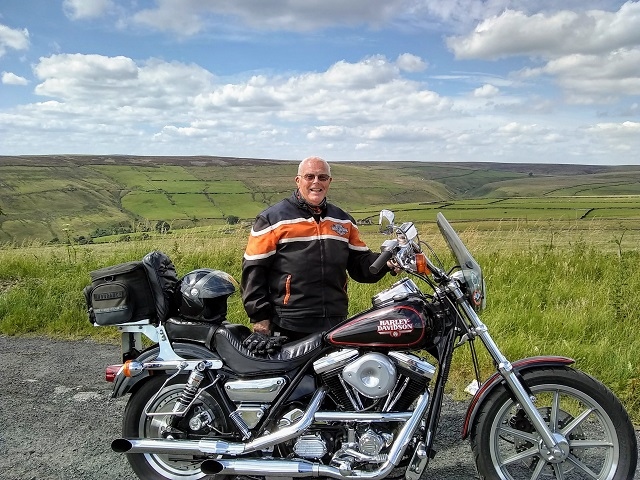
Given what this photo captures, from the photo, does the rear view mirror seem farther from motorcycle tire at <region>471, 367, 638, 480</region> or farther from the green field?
the green field

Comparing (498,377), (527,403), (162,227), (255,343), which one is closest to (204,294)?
(255,343)

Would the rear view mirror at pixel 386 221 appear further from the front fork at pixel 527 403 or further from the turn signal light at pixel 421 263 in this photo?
the front fork at pixel 527 403

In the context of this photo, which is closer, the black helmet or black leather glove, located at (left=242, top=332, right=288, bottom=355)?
black leather glove, located at (left=242, top=332, right=288, bottom=355)

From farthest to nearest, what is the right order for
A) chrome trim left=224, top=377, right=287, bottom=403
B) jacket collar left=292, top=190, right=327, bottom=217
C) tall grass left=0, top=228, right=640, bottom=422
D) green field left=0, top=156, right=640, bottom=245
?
green field left=0, top=156, right=640, bottom=245 < tall grass left=0, top=228, right=640, bottom=422 < jacket collar left=292, top=190, right=327, bottom=217 < chrome trim left=224, top=377, right=287, bottom=403

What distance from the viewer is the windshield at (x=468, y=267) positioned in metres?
3.05

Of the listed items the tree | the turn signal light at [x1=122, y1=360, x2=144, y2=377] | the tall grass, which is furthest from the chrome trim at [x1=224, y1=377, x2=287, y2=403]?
the tree

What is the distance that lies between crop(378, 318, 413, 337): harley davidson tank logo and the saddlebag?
4.61 feet

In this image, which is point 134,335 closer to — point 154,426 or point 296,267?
point 154,426

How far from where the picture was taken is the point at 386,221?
9.89 feet

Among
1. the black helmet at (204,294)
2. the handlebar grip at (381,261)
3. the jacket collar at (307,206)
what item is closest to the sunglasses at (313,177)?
the jacket collar at (307,206)

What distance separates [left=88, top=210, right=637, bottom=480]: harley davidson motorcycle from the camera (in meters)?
3.00

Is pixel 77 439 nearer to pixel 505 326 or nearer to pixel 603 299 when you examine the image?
pixel 505 326

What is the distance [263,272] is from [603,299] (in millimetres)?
4501

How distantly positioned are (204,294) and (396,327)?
4.06 ft
